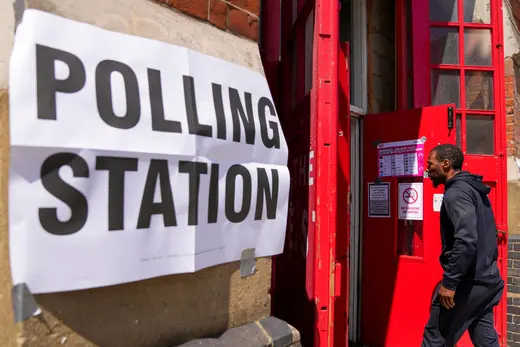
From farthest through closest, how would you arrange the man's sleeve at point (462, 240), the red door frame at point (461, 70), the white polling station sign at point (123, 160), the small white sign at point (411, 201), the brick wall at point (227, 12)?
the red door frame at point (461, 70) < the small white sign at point (411, 201) < the man's sleeve at point (462, 240) < the brick wall at point (227, 12) < the white polling station sign at point (123, 160)

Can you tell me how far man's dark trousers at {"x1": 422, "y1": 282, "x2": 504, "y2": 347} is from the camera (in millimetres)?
2463

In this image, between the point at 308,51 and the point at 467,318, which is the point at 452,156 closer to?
the point at 467,318

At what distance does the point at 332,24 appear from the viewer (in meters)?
2.25

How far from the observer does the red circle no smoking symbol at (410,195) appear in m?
3.48

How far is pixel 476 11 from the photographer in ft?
12.9

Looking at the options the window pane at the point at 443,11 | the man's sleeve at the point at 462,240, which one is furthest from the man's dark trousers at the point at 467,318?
the window pane at the point at 443,11

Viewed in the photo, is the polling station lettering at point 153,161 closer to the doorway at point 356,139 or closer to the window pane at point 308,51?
the window pane at point 308,51

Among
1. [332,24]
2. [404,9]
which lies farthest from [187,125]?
[404,9]

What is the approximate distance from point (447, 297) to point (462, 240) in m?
0.37

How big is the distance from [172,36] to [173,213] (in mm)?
720

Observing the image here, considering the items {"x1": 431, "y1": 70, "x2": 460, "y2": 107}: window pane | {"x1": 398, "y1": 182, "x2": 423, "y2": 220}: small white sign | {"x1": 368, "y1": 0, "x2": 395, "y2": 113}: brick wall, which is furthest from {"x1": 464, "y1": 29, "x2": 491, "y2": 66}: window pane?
{"x1": 398, "y1": 182, "x2": 423, "y2": 220}: small white sign

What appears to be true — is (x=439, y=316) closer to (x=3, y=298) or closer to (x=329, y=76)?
(x=329, y=76)

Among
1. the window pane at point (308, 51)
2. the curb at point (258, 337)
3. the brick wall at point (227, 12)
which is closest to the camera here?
the curb at point (258, 337)

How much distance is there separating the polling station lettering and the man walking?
1326mm
